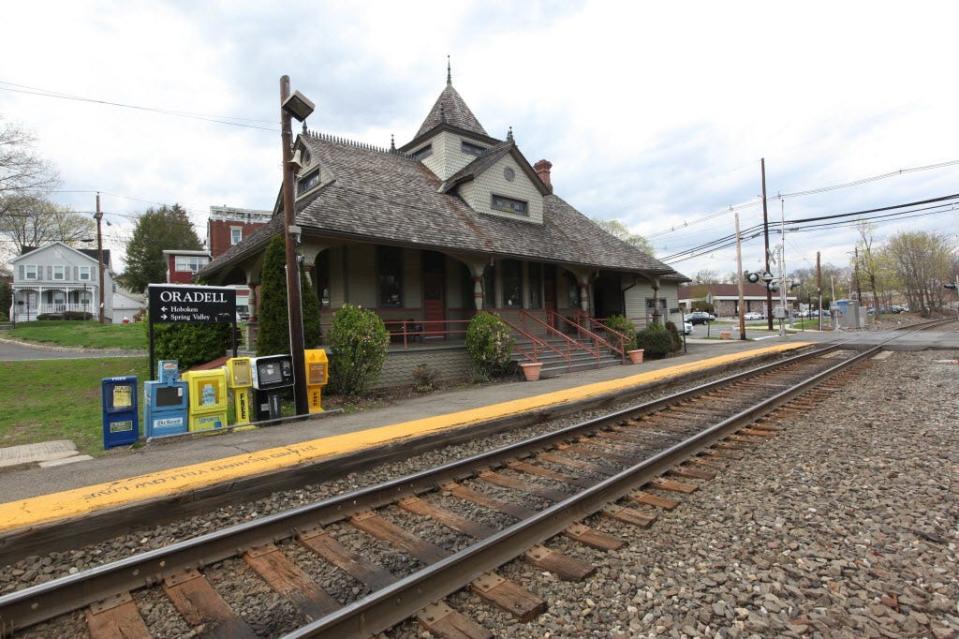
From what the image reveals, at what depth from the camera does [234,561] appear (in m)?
3.70

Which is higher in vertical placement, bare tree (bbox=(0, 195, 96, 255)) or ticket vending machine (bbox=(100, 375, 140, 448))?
bare tree (bbox=(0, 195, 96, 255))

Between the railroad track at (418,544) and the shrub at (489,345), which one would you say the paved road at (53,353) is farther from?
the railroad track at (418,544)

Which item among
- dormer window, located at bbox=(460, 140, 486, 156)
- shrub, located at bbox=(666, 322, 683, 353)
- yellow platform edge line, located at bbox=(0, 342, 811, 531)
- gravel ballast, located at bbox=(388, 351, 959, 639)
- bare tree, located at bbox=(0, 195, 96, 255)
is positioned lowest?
gravel ballast, located at bbox=(388, 351, 959, 639)

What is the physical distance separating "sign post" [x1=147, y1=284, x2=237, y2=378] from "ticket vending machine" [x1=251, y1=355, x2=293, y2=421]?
127cm

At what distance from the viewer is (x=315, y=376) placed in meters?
9.48

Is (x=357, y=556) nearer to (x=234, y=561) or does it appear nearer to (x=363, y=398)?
(x=234, y=561)

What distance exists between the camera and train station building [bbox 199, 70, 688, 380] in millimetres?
14250

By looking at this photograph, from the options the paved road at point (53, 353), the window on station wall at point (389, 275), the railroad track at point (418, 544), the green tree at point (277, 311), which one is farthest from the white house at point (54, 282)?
the railroad track at point (418, 544)

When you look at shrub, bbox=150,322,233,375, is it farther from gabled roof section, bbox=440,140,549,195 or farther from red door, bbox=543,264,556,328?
red door, bbox=543,264,556,328

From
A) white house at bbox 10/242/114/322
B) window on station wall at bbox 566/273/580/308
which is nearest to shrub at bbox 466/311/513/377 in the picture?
window on station wall at bbox 566/273/580/308

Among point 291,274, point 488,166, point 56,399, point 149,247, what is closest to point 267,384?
point 291,274

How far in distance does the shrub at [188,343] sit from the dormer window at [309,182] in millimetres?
5970

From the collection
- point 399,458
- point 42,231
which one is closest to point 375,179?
point 399,458

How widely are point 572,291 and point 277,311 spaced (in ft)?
45.1
